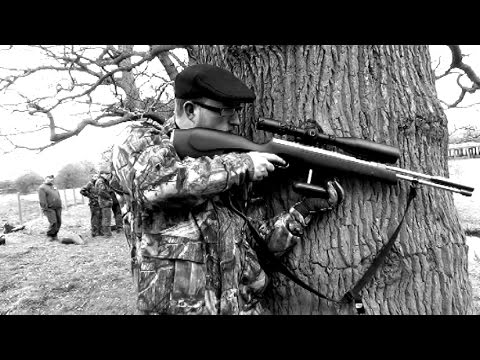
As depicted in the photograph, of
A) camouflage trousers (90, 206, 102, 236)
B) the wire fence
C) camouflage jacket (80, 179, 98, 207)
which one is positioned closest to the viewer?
camouflage jacket (80, 179, 98, 207)

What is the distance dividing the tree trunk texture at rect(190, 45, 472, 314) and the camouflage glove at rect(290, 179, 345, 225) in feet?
0.26

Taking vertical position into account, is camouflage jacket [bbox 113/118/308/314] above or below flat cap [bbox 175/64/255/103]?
below

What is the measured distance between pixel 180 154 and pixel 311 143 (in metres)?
0.79

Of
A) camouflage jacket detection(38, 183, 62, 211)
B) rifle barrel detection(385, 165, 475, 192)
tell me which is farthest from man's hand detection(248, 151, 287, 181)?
camouflage jacket detection(38, 183, 62, 211)

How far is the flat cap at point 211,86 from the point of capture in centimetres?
208

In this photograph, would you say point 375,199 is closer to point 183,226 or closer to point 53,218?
point 183,226

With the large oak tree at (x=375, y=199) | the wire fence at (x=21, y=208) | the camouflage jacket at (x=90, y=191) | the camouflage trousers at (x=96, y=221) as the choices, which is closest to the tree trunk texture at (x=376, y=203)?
the large oak tree at (x=375, y=199)

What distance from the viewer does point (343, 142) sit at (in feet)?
7.22

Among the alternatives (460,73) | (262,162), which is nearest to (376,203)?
(262,162)

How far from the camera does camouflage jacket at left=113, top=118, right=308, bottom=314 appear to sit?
6.48 ft

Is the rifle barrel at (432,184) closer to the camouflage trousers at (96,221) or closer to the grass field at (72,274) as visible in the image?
the grass field at (72,274)

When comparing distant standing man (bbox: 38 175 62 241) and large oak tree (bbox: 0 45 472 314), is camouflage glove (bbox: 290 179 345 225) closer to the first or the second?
large oak tree (bbox: 0 45 472 314)

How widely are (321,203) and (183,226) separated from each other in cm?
82

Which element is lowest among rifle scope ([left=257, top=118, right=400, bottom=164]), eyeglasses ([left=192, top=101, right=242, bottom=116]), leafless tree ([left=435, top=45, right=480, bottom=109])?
rifle scope ([left=257, top=118, right=400, bottom=164])
